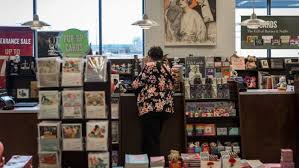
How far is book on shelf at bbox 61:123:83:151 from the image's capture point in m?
3.96

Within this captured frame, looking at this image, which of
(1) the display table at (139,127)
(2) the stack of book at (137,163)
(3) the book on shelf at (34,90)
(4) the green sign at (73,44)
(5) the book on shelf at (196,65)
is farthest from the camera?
(5) the book on shelf at (196,65)

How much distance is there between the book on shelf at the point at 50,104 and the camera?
13.0 ft

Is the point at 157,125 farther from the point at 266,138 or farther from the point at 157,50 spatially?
the point at 266,138

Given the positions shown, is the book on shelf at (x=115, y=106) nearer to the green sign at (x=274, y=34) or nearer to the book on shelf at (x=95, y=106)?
the book on shelf at (x=95, y=106)

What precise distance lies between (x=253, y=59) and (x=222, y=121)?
4372mm

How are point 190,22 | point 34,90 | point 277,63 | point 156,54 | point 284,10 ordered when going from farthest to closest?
point 284,10, point 190,22, point 277,63, point 34,90, point 156,54

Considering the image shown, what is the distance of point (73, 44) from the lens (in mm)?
4277

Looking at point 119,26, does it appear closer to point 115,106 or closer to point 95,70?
point 115,106

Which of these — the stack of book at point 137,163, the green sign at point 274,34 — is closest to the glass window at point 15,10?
the green sign at point 274,34

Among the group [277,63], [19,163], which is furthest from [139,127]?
[277,63]

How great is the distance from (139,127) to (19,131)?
157 cm

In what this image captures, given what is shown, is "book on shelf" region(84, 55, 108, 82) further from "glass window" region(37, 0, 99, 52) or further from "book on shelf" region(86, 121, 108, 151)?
"glass window" region(37, 0, 99, 52)

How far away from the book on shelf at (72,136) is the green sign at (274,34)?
753 cm

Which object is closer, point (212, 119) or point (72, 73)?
point (72, 73)
